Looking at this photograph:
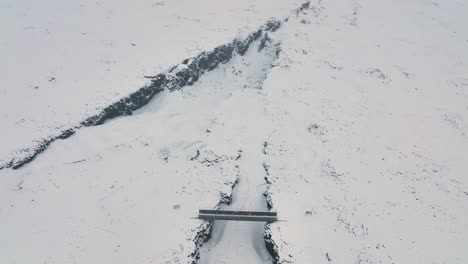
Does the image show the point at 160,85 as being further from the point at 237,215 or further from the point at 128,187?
the point at 237,215

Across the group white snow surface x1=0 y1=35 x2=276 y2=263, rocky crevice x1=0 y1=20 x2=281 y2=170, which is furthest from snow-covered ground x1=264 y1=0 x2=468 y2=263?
rocky crevice x1=0 y1=20 x2=281 y2=170

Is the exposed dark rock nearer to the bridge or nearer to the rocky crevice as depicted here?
the bridge

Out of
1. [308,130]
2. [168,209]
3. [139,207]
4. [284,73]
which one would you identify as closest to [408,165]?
[308,130]

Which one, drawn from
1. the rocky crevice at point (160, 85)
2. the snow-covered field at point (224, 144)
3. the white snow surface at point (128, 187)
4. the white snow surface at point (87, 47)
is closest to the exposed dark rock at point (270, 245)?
the snow-covered field at point (224, 144)

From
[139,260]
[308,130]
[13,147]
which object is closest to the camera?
[139,260]

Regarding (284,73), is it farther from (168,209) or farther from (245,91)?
(168,209)

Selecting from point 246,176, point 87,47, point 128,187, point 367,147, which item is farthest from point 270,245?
point 87,47
